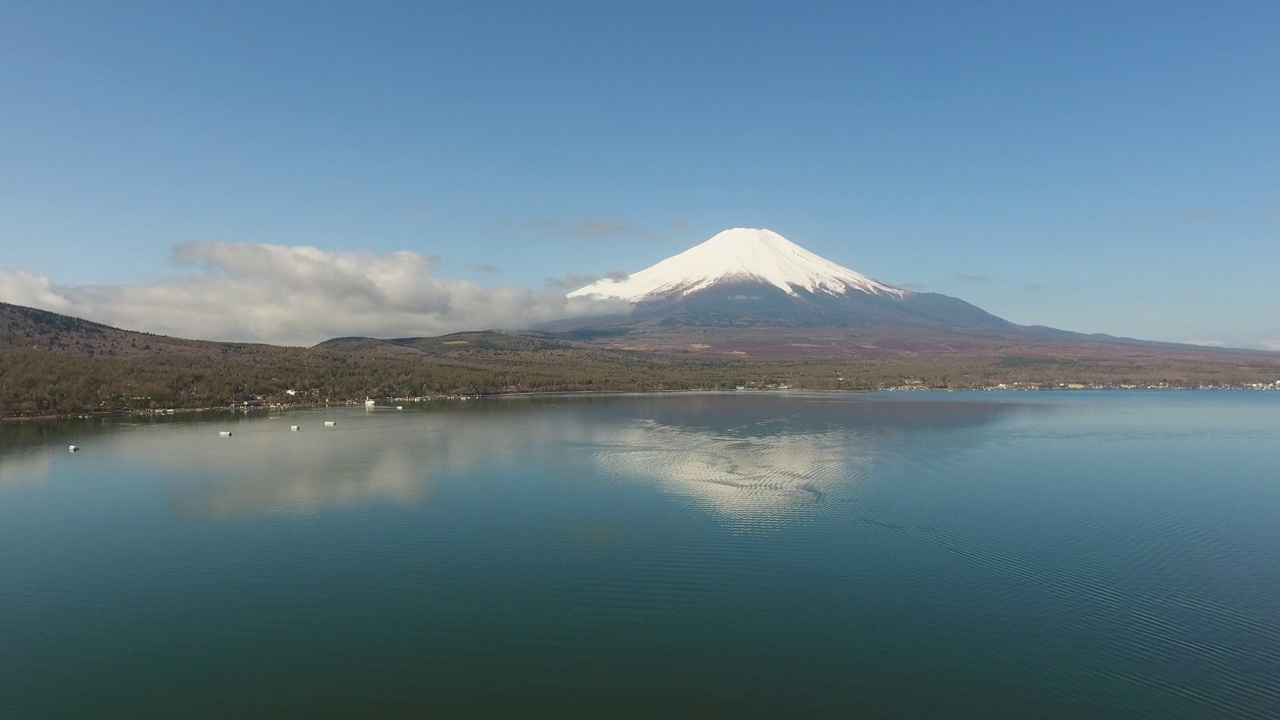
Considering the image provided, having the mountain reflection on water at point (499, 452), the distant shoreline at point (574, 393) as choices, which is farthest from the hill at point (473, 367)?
the mountain reflection on water at point (499, 452)

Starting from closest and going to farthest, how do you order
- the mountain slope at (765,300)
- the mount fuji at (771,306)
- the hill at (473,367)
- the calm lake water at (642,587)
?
the calm lake water at (642,587), the hill at (473,367), the mount fuji at (771,306), the mountain slope at (765,300)

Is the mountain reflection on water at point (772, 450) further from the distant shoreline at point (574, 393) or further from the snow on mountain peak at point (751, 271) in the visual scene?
the snow on mountain peak at point (751, 271)

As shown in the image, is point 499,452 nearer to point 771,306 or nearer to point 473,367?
point 473,367

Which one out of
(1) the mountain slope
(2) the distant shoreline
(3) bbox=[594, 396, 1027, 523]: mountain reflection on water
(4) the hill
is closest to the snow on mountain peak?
(1) the mountain slope

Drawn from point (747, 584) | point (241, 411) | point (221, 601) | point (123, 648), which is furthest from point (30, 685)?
point (241, 411)

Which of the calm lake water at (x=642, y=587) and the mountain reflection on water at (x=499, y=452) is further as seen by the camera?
the mountain reflection on water at (x=499, y=452)

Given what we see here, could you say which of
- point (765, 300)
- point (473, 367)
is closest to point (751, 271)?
point (765, 300)

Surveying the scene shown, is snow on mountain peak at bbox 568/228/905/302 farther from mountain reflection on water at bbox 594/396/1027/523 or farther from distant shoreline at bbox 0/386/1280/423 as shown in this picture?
mountain reflection on water at bbox 594/396/1027/523
